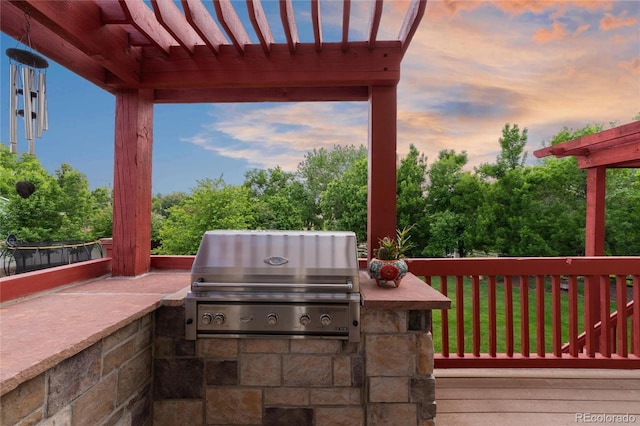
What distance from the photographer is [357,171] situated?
7.18 meters

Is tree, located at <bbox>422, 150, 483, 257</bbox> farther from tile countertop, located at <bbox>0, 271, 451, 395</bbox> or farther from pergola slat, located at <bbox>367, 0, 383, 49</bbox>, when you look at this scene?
pergola slat, located at <bbox>367, 0, 383, 49</bbox>

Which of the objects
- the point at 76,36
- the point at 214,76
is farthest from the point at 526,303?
the point at 76,36

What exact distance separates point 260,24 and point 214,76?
0.54 metres

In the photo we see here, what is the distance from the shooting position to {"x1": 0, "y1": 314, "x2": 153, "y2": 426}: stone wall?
109 centimetres

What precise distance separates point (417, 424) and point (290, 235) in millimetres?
1209

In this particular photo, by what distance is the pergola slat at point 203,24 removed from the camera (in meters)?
1.81

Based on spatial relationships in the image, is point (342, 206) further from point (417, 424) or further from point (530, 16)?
point (530, 16)

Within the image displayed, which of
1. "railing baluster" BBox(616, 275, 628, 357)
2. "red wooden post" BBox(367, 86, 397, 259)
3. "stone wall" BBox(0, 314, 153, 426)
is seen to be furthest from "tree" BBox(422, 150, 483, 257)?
"stone wall" BBox(0, 314, 153, 426)

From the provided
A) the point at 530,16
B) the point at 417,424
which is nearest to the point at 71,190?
the point at 417,424

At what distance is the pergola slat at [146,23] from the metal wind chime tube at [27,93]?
49 cm

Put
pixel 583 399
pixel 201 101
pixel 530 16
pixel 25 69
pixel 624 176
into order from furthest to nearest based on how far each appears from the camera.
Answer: pixel 624 176 < pixel 530 16 < pixel 201 101 < pixel 583 399 < pixel 25 69

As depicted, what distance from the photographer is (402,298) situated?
184cm

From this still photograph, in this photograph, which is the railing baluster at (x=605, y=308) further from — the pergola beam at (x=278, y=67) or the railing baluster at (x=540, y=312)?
the pergola beam at (x=278, y=67)

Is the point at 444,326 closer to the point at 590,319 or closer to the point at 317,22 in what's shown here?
the point at 590,319
